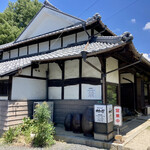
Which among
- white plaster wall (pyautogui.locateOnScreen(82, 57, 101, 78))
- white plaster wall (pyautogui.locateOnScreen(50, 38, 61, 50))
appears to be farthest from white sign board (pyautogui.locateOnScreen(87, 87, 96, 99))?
white plaster wall (pyautogui.locateOnScreen(50, 38, 61, 50))

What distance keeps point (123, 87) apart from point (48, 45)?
5532 millimetres

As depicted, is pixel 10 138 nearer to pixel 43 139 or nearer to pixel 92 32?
pixel 43 139

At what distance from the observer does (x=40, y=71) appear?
714cm

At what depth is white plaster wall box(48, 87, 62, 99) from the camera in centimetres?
680

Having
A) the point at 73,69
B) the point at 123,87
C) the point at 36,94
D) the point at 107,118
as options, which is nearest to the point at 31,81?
the point at 36,94

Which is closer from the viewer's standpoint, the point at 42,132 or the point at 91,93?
the point at 42,132

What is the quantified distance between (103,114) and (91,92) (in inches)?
54.0

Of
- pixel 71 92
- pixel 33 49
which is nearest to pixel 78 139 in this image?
pixel 71 92

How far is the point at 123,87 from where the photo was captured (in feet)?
31.0

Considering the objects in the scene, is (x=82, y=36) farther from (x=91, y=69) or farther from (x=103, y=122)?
(x=103, y=122)

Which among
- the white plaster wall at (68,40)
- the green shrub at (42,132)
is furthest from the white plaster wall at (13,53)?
the green shrub at (42,132)

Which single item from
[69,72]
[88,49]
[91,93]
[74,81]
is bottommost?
[91,93]

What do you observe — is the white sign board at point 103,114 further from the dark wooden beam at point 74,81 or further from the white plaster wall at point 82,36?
the white plaster wall at point 82,36

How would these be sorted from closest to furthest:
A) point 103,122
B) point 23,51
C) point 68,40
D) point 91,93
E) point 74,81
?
point 103,122
point 91,93
point 74,81
point 68,40
point 23,51
